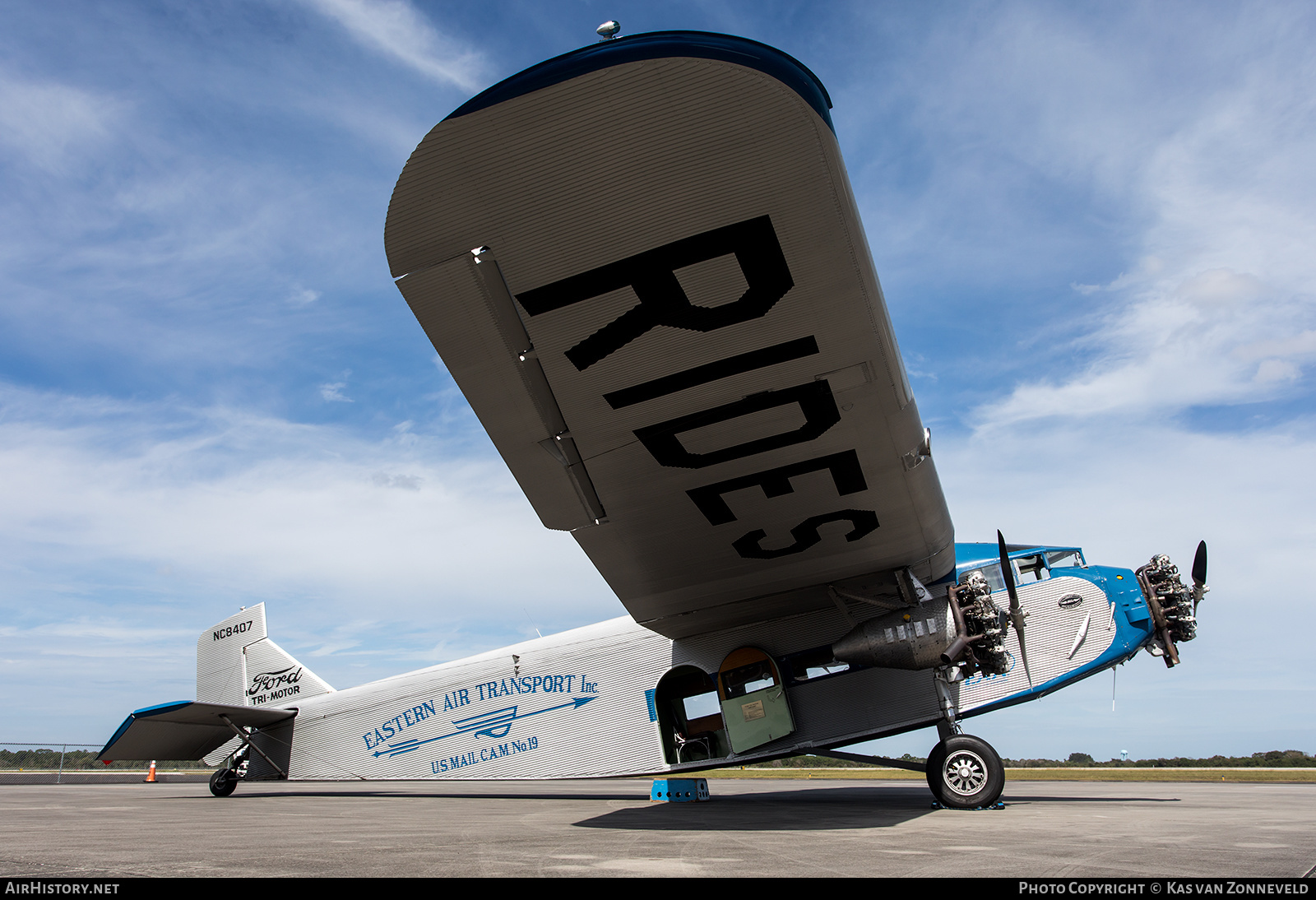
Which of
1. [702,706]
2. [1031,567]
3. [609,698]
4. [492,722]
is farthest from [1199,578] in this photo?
[492,722]

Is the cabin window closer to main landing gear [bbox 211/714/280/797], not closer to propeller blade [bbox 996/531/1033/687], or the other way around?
propeller blade [bbox 996/531/1033/687]

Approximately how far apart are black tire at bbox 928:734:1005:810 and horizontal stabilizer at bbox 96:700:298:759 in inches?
500

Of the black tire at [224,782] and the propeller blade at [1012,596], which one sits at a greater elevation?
the propeller blade at [1012,596]

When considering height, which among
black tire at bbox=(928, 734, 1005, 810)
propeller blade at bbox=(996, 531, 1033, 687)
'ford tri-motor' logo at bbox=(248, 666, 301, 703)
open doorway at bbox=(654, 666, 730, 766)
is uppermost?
'ford tri-motor' logo at bbox=(248, 666, 301, 703)

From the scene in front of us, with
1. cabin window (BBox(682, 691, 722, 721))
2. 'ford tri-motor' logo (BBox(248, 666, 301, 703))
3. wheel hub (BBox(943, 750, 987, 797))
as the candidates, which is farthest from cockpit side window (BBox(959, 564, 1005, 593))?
'ford tri-motor' logo (BBox(248, 666, 301, 703))

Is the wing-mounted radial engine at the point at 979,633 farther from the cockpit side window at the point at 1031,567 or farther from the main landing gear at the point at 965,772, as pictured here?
the cockpit side window at the point at 1031,567

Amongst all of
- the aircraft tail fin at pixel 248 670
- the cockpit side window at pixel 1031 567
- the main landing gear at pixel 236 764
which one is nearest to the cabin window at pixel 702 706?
the cockpit side window at pixel 1031 567

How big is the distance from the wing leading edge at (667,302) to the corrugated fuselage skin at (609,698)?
327 cm

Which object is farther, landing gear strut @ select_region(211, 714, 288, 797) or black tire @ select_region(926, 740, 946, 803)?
landing gear strut @ select_region(211, 714, 288, 797)

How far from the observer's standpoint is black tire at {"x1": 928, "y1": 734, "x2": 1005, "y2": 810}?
29.2ft

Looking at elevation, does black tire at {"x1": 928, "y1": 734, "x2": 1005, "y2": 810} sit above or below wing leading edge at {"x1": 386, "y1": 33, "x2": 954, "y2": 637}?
below

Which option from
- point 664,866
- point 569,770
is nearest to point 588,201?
point 664,866

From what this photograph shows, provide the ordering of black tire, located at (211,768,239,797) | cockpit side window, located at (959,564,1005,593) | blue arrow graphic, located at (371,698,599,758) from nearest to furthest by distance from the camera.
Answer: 1. cockpit side window, located at (959,564,1005,593)
2. blue arrow graphic, located at (371,698,599,758)
3. black tire, located at (211,768,239,797)

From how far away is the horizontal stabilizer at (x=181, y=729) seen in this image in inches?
549
